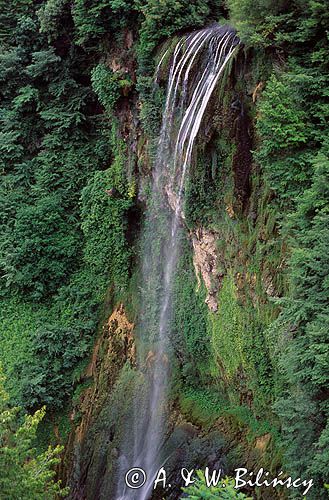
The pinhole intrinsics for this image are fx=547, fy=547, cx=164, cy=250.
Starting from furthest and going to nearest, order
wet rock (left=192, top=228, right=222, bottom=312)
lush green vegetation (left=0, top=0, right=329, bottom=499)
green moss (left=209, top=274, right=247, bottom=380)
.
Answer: wet rock (left=192, top=228, right=222, bottom=312) < green moss (left=209, top=274, right=247, bottom=380) < lush green vegetation (left=0, top=0, right=329, bottom=499)

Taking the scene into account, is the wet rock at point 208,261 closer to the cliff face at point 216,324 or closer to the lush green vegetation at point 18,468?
the cliff face at point 216,324

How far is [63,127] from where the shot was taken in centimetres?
1459

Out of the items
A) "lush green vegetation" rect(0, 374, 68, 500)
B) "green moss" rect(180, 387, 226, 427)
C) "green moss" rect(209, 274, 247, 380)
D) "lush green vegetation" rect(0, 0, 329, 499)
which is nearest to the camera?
"lush green vegetation" rect(0, 0, 329, 499)

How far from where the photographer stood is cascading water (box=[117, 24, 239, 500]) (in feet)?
31.9

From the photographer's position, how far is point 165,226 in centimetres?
1169

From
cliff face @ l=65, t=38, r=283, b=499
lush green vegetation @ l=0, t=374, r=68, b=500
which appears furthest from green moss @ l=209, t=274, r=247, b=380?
lush green vegetation @ l=0, t=374, r=68, b=500

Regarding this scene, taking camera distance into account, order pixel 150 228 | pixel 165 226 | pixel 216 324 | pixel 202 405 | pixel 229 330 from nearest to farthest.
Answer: pixel 229 330 < pixel 216 324 < pixel 202 405 < pixel 165 226 < pixel 150 228

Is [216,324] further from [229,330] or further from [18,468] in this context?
[18,468]

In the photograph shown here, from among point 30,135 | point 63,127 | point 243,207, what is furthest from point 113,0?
point 243,207

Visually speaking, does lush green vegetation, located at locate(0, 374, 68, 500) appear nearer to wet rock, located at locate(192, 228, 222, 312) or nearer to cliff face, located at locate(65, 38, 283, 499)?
cliff face, located at locate(65, 38, 283, 499)

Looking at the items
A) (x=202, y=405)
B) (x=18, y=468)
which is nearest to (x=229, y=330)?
(x=202, y=405)

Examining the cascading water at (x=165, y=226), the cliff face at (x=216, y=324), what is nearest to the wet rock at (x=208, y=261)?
the cliff face at (x=216, y=324)

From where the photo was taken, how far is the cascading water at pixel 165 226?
9734 millimetres

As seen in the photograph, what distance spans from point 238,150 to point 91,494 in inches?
283
